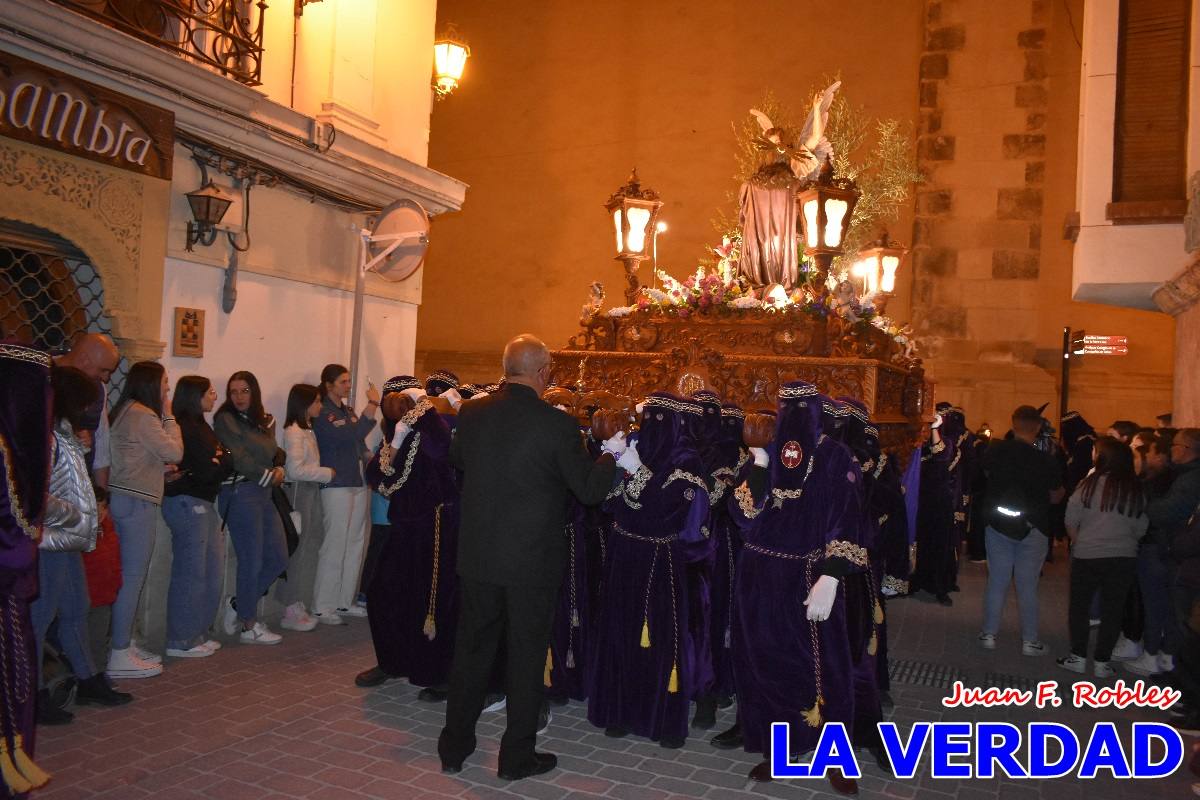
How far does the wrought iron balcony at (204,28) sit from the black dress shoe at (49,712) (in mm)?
4500

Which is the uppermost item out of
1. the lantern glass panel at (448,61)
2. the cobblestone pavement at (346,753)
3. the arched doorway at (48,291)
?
the lantern glass panel at (448,61)

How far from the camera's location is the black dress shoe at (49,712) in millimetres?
5219

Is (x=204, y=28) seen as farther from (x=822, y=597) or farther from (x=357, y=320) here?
(x=822, y=597)

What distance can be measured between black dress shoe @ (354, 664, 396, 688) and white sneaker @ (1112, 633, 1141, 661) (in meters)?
5.87

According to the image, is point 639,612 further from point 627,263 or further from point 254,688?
point 627,263

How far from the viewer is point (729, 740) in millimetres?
5355

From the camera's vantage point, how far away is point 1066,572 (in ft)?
39.0

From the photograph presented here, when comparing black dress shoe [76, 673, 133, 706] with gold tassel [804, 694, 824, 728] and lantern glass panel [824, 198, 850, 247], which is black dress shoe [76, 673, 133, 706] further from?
lantern glass panel [824, 198, 850, 247]

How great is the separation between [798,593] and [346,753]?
2.59 m

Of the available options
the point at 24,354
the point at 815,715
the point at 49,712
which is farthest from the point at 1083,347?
the point at 24,354

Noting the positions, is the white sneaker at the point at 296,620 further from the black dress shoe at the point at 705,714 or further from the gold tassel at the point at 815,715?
the gold tassel at the point at 815,715

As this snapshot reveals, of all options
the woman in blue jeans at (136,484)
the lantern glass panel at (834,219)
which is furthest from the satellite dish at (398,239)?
the lantern glass panel at (834,219)

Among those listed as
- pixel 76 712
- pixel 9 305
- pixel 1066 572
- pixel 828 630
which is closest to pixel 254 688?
pixel 76 712

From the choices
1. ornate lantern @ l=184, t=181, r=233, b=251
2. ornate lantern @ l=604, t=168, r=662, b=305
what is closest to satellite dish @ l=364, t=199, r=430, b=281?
ornate lantern @ l=184, t=181, r=233, b=251
